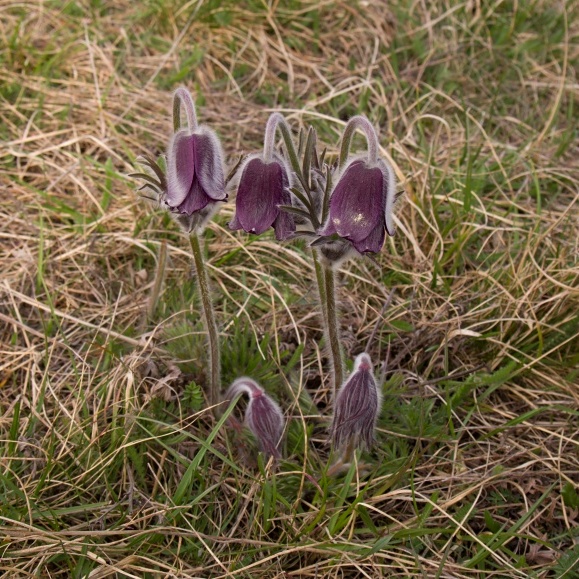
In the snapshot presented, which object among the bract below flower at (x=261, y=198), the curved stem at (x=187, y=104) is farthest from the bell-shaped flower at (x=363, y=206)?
the curved stem at (x=187, y=104)

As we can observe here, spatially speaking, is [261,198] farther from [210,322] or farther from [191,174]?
[210,322]

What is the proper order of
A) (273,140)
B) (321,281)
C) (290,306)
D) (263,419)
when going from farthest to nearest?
(290,306) → (263,419) → (321,281) → (273,140)

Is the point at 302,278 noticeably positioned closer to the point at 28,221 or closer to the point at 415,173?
the point at 415,173

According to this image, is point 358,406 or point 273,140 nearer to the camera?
point 273,140

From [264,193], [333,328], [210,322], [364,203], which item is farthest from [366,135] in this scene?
[210,322]

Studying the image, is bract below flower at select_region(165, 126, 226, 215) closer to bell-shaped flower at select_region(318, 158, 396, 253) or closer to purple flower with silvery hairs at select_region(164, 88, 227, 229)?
purple flower with silvery hairs at select_region(164, 88, 227, 229)

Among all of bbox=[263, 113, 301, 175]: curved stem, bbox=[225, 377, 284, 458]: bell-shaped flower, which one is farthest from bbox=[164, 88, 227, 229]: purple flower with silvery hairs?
bbox=[225, 377, 284, 458]: bell-shaped flower

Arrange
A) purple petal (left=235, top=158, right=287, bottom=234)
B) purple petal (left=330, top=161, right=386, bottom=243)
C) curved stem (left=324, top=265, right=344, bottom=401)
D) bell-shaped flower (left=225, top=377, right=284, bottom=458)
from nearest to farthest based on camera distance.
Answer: purple petal (left=330, top=161, right=386, bottom=243) → purple petal (left=235, top=158, right=287, bottom=234) → curved stem (left=324, top=265, right=344, bottom=401) → bell-shaped flower (left=225, top=377, right=284, bottom=458)
